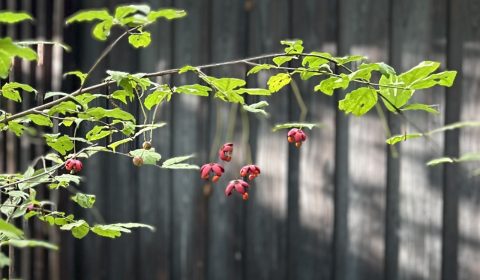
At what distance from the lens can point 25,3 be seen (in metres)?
3.77

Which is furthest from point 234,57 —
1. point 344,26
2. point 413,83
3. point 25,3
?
point 413,83

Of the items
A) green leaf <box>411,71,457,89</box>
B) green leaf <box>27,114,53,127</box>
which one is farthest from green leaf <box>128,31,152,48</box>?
→ green leaf <box>411,71,457,89</box>

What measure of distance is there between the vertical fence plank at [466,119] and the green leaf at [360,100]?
4.80 feet

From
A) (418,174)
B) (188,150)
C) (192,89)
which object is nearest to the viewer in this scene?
(192,89)

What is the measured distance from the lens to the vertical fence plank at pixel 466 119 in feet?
8.77

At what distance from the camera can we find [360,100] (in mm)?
1298

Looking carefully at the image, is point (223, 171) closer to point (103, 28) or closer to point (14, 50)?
point (103, 28)

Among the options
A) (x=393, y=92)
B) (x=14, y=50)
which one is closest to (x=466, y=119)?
(x=393, y=92)

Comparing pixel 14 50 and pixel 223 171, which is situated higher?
pixel 14 50

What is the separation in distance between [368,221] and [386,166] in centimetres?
21

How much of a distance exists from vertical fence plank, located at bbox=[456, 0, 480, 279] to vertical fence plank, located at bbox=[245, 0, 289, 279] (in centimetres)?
67

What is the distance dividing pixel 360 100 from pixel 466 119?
5.00 ft

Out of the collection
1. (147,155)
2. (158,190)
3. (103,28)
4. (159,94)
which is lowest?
(158,190)

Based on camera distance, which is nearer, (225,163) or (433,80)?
(433,80)
